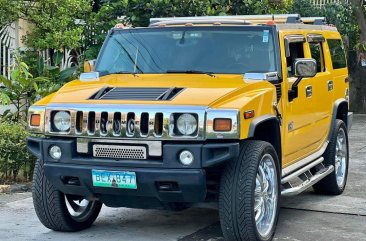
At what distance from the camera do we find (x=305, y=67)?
262 inches

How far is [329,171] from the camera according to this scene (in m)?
7.88

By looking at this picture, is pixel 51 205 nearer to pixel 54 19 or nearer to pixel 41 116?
pixel 41 116

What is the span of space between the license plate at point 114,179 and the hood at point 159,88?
0.58m

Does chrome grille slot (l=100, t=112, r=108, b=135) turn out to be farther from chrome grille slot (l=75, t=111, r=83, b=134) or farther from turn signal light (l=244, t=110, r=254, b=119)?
turn signal light (l=244, t=110, r=254, b=119)

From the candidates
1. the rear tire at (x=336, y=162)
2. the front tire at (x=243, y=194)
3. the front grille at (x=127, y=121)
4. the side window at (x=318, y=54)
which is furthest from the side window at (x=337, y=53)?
the front grille at (x=127, y=121)

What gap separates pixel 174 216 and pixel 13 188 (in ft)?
7.81

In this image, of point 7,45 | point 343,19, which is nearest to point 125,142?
point 7,45

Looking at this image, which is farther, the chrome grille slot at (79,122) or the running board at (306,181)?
the running board at (306,181)

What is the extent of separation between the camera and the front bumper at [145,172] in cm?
549

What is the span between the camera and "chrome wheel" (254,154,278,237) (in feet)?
19.6

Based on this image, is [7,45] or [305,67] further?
[7,45]

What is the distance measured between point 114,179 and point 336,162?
370 cm

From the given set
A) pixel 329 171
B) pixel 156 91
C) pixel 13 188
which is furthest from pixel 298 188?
pixel 13 188

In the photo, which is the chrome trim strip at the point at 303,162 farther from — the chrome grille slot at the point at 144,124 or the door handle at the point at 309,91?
the chrome grille slot at the point at 144,124
